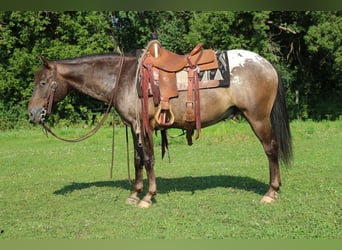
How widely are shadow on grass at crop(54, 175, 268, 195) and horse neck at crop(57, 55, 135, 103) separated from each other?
200 centimetres

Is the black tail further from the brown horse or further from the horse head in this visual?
the horse head

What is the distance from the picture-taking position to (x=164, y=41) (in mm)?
25047

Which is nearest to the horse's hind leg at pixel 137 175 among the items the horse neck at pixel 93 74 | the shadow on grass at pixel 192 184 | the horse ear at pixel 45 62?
the shadow on grass at pixel 192 184

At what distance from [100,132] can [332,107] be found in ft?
47.0

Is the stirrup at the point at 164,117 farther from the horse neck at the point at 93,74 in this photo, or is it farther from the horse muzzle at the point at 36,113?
the horse muzzle at the point at 36,113

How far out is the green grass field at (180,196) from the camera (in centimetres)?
509

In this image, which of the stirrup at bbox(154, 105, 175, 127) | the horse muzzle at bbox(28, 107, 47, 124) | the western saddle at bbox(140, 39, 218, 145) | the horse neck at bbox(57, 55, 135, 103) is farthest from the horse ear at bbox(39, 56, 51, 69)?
the stirrup at bbox(154, 105, 175, 127)

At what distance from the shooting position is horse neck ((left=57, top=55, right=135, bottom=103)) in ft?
21.4

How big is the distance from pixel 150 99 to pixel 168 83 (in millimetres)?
358

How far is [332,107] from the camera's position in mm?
24469

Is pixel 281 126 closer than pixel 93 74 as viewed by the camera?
No

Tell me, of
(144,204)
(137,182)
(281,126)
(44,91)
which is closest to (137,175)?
(137,182)

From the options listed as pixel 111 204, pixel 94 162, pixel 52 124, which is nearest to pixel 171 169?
pixel 94 162

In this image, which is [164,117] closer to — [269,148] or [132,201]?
[132,201]
